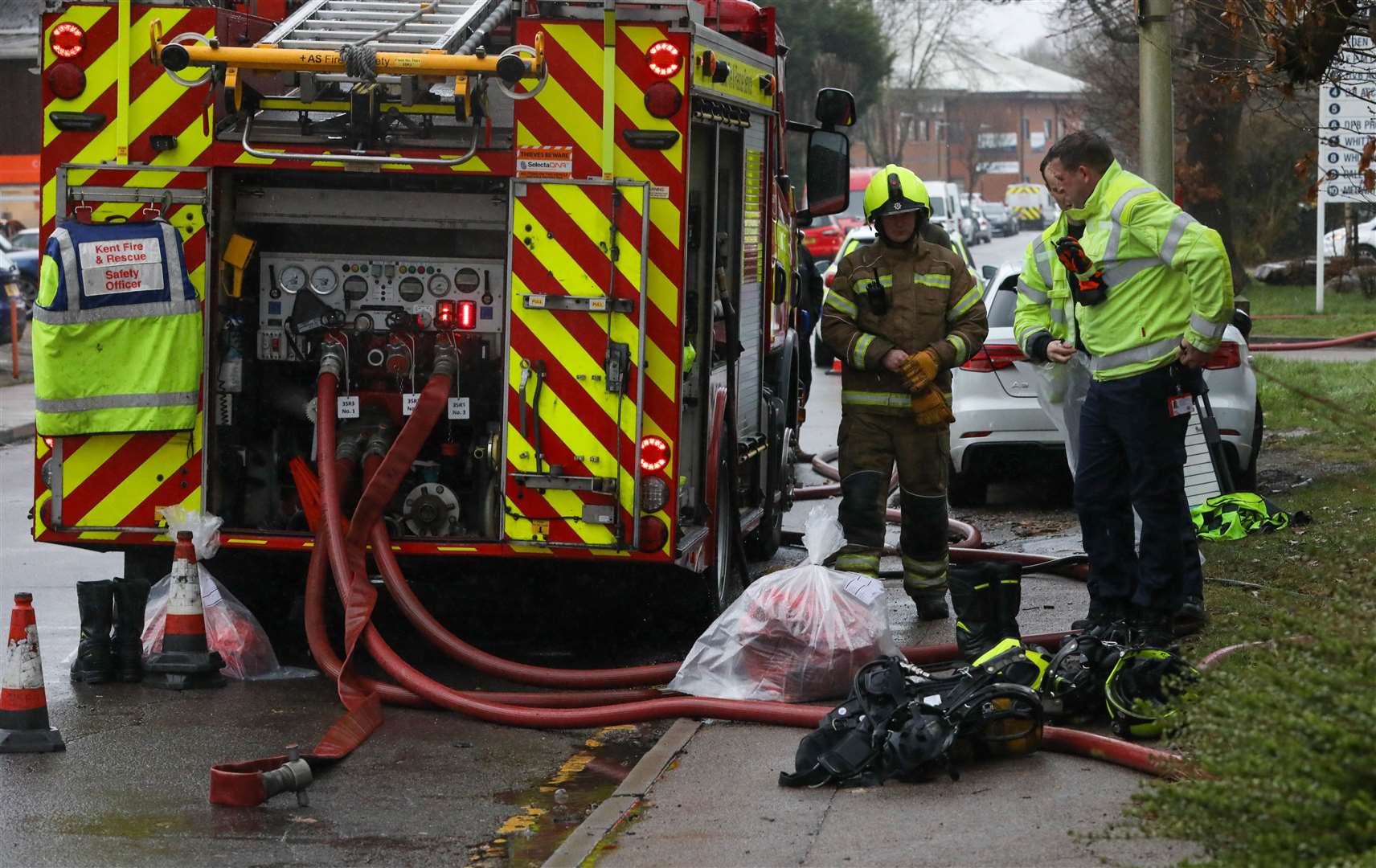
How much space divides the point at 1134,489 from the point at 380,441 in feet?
9.33

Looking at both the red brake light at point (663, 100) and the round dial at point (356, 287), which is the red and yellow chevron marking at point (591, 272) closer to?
the red brake light at point (663, 100)

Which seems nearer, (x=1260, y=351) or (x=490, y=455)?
(x=490, y=455)

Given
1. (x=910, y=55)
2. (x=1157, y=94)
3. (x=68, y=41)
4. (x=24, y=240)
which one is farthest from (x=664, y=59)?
(x=910, y=55)

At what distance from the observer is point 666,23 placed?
22.9ft

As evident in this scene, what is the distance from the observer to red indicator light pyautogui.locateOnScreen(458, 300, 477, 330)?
24.3 ft

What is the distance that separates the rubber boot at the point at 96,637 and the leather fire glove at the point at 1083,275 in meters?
3.74

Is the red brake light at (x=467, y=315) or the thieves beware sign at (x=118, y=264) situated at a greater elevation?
the thieves beware sign at (x=118, y=264)

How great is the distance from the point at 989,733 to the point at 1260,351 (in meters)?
16.0

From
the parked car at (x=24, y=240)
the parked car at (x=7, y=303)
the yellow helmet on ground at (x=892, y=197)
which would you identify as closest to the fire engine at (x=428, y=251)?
the yellow helmet on ground at (x=892, y=197)

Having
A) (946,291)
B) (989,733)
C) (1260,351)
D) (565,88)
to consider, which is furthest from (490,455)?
(1260,351)

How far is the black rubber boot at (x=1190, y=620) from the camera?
23.9ft

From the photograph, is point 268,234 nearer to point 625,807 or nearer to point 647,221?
point 647,221

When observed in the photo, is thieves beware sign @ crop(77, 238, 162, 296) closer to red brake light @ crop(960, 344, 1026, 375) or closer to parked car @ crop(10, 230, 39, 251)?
red brake light @ crop(960, 344, 1026, 375)

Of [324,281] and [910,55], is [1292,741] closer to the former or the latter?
[324,281]
